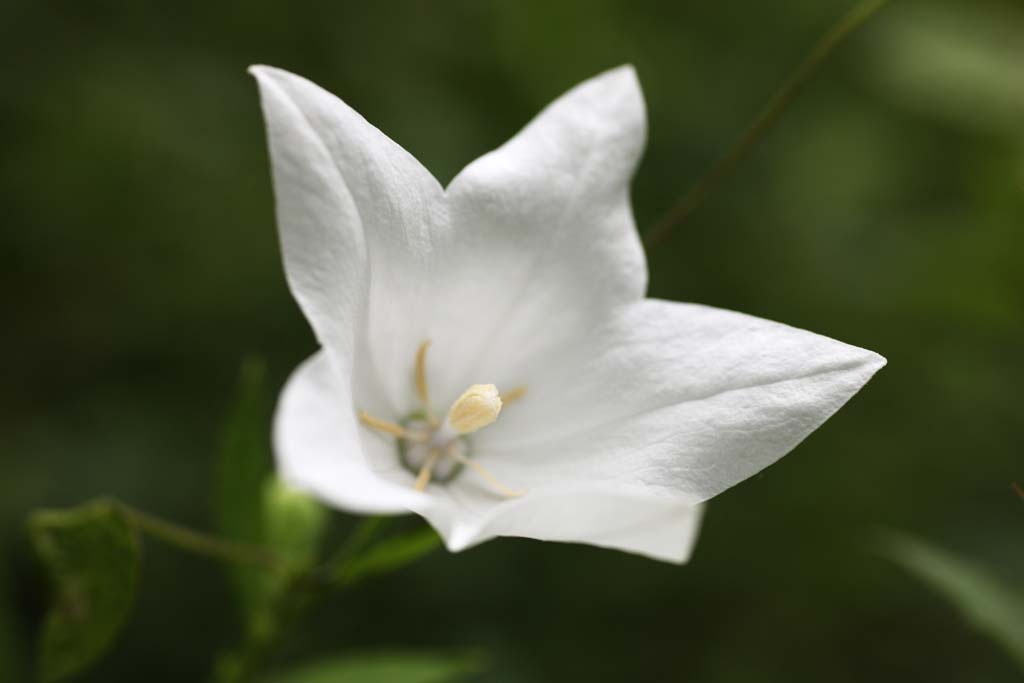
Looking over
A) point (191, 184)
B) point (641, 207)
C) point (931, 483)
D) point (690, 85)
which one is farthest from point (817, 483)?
point (191, 184)

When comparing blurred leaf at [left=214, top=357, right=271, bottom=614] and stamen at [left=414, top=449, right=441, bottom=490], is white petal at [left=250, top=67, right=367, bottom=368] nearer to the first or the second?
stamen at [left=414, top=449, right=441, bottom=490]

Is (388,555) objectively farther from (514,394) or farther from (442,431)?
(514,394)

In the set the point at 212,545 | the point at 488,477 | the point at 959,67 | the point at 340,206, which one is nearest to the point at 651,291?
the point at 959,67

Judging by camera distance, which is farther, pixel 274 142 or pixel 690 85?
pixel 690 85

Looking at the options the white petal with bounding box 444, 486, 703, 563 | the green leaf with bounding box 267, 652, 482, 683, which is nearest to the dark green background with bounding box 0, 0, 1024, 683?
the green leaf with bounding box 267, 652, 482, 683

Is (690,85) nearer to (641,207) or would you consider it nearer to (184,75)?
(641,207)

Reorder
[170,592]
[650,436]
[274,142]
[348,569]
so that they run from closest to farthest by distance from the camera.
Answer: [274,142] < [650,436] < [348,569] < [170,592]
